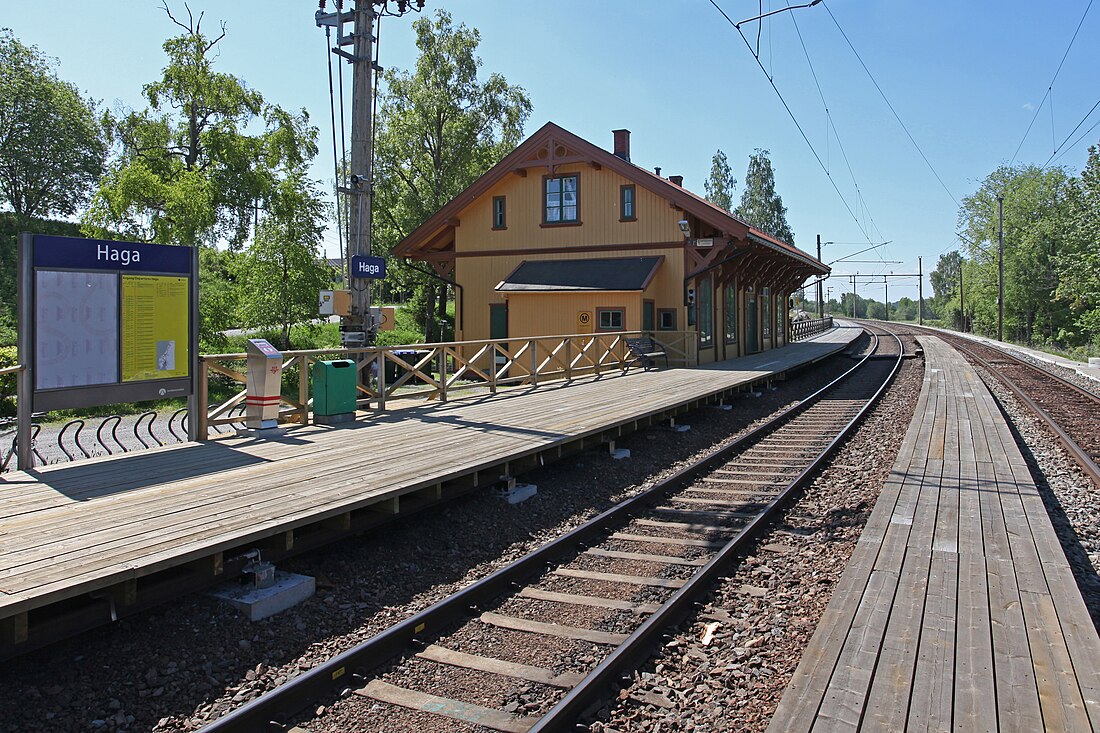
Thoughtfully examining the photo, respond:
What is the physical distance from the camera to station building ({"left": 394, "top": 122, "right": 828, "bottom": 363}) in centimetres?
1936

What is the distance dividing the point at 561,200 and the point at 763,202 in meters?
43.1

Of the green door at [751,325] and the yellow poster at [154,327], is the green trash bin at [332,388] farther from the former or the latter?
the green door at [751,325]

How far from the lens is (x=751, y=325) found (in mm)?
26438

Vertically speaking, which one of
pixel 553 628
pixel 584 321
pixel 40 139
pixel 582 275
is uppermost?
pixel 40 139

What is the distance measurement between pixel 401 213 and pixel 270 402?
2671 cm

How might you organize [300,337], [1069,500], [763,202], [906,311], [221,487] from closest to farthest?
[221,487] → [1069,500] → [300,337] → [763,202] → [906,311]

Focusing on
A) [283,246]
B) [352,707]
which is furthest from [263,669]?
[283,246]

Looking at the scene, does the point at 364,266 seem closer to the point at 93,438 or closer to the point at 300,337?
the point at 93,438

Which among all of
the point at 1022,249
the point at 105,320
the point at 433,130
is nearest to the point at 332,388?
the point at 105,320

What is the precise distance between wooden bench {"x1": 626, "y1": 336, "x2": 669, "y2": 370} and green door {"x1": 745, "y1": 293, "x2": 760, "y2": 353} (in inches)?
282

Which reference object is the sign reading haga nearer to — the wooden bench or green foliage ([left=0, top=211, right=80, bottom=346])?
the wooden bench

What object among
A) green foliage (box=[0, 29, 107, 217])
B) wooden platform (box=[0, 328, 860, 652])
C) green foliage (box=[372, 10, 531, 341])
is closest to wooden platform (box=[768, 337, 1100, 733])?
wooden platform (box=[0, 328, 860, 652])

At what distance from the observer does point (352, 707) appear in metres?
3.80

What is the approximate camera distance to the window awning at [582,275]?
19.1 meters
